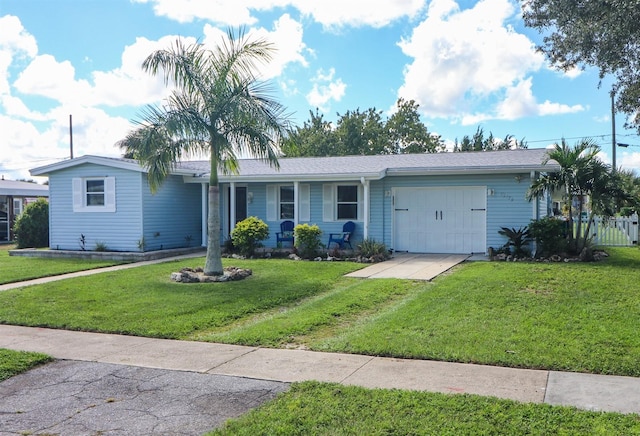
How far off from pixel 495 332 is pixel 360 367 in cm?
204

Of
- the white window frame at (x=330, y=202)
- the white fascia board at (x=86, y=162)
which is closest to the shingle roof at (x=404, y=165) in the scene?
the white window frame at (x=330, y=202)

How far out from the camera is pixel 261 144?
38.0 ft

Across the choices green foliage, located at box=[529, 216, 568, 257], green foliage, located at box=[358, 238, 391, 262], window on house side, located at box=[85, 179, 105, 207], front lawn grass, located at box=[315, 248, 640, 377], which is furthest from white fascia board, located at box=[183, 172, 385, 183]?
front lawn grass, located at box=[315, 248, 640, 377]

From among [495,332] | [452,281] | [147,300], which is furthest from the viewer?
[452,281]

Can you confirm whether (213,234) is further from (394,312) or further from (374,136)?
(374,136)

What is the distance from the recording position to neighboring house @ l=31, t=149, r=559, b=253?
1512cm

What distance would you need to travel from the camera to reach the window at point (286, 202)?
1761 centimetres

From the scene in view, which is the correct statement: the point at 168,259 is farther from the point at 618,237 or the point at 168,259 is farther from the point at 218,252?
the point at 618,237

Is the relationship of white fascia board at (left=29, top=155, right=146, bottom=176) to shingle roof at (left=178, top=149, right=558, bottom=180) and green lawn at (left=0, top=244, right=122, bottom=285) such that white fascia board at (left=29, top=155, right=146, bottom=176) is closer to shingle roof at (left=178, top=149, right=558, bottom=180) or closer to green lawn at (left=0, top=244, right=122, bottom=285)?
shingle roof at (left=178, top=149, right=558, bottom=180)

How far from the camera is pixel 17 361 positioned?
5.71 metres

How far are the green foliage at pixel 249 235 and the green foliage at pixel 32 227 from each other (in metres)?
8.87

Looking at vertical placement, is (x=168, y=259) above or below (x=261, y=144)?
below

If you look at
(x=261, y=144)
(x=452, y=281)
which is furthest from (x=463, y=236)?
(x=261, y=144)

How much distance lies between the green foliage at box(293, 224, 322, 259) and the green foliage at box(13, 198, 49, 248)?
35.1 ft
